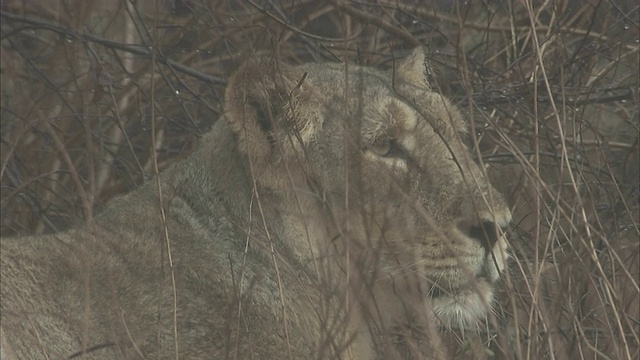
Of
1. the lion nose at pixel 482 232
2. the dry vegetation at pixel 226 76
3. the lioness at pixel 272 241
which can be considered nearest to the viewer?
the lioness at pixel 272 241

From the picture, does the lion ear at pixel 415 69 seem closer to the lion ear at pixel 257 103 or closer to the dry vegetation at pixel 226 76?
the dry vegetation at pixel 226 76

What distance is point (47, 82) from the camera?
19.1 feet

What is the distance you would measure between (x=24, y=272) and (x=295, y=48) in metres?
2.94

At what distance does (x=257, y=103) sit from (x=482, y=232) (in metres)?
0.88

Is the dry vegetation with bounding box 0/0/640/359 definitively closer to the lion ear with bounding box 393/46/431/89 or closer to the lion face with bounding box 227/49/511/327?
the lion ear with bounding box 393/46/431/89

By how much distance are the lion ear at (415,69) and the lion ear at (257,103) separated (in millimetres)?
718

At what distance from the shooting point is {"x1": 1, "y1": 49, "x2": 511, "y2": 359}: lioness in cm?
360

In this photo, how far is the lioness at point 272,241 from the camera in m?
3.60

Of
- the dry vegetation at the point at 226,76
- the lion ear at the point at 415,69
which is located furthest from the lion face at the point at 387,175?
the dry vegetation at the point at 226,76

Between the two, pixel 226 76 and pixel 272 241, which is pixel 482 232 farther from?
pixel 226 76

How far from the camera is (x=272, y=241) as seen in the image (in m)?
3.83

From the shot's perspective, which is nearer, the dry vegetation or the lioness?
the lioness

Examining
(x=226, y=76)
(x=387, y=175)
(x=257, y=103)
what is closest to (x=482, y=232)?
(x=387, y=175)

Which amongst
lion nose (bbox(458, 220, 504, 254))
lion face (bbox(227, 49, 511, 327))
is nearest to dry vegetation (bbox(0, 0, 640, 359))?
lion face (bbox(227, 49, 511, 327))
